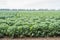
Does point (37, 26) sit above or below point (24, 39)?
above

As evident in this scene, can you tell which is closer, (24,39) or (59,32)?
(24,39)

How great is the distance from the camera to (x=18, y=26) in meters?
9.03

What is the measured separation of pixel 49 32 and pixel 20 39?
183 centimetres

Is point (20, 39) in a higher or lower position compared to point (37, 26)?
lower

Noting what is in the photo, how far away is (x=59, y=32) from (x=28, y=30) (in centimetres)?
189

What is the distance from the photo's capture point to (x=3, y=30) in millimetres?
8938

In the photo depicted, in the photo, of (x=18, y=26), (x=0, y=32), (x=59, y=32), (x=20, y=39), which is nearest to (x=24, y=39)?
(x=20, y=39)

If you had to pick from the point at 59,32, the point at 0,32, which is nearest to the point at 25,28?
the point at 0,32

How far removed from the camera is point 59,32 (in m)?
9.24

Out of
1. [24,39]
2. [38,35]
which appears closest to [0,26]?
[24,39]

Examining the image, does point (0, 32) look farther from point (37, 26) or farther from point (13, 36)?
point (37, 26)

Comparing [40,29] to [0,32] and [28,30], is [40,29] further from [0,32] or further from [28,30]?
[0,32]

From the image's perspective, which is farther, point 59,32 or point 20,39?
point 59,32

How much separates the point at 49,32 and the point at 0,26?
2.94 metres
